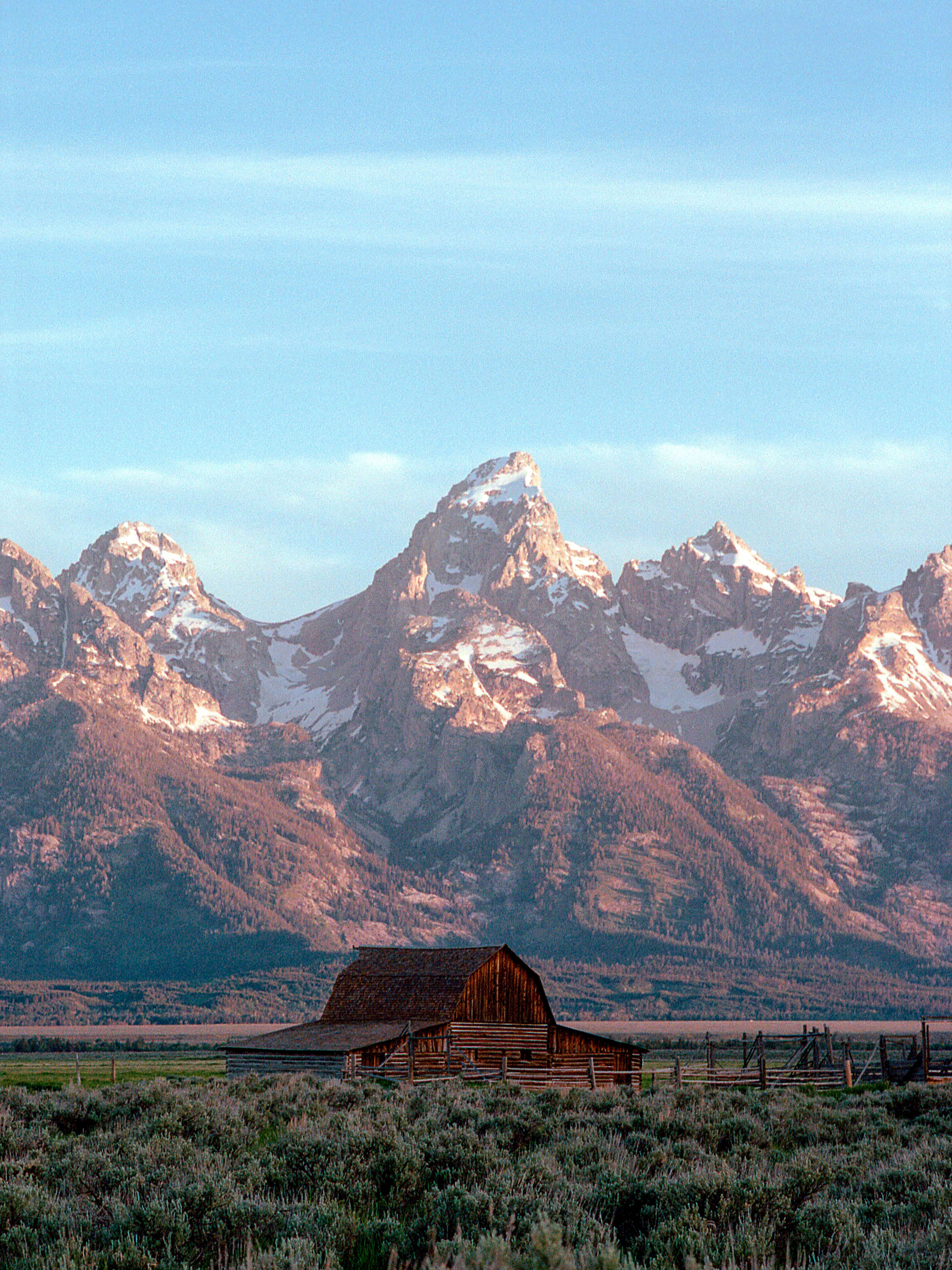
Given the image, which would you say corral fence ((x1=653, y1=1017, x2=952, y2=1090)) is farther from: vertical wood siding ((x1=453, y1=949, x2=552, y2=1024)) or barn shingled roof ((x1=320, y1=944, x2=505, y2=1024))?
barn shingled roof ((x1=320, y1=944, x2=505, y2=1024))

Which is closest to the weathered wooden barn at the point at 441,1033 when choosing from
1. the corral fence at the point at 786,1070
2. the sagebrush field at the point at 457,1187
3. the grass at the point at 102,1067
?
the corral fence at the point at 786,1070

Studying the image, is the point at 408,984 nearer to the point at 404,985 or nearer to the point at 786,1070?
the point at 404,985

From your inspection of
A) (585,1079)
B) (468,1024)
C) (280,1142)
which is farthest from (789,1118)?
(468,1024)

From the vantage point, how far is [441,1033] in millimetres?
50750

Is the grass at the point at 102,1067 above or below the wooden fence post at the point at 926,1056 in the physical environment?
below

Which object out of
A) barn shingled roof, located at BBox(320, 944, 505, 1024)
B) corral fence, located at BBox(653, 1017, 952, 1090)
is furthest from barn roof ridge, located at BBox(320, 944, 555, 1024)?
corral fence, located at BBox(653, 1017, 952, 1090)

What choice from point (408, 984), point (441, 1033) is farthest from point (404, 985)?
point (441, 1033)

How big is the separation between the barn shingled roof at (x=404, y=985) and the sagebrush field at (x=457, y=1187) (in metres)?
26.0

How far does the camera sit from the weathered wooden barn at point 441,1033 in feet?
152

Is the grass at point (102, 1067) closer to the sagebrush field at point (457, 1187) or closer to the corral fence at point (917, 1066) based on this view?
the sagebrush field at point (457, 1187)

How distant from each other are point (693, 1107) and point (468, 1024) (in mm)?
25501

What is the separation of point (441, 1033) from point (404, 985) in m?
4.28

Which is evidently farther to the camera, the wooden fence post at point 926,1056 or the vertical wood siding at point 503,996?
the vertical wood siding at point 503,996

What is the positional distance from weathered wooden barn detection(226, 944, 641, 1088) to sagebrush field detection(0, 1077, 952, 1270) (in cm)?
1963
